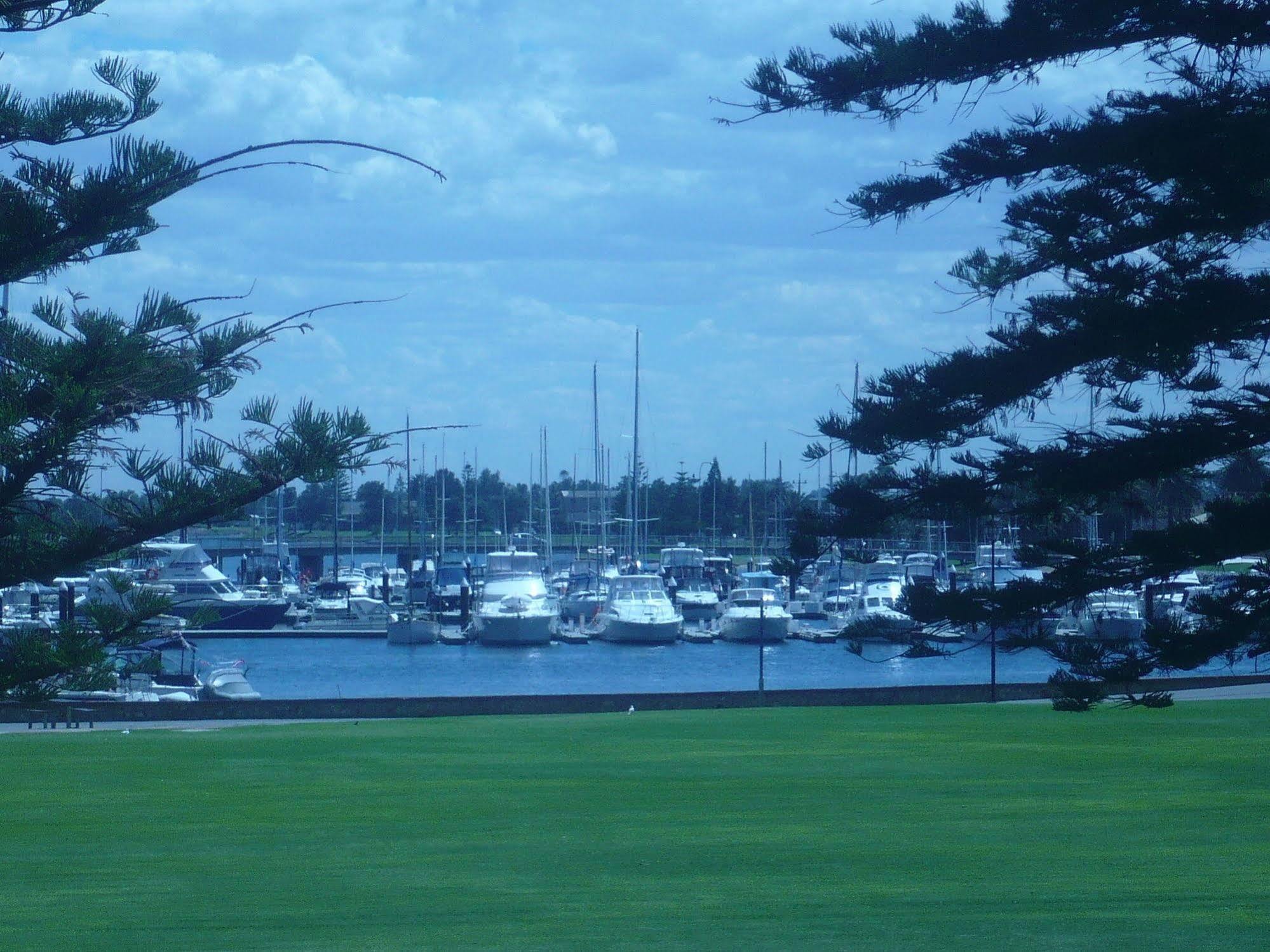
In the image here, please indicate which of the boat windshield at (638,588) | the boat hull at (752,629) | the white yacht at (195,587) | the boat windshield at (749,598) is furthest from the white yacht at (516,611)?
the white yacht at (195,587)

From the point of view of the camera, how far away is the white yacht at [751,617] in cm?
4891

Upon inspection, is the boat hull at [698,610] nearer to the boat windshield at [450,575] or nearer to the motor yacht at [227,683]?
the boat windshield at [450,575]

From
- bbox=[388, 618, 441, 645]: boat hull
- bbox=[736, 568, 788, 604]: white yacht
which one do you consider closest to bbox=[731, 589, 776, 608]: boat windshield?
bbox=[736, 568, 788, 604]: white yacht

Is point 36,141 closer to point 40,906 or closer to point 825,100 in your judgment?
point 40,906

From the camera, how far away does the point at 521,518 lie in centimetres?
7381

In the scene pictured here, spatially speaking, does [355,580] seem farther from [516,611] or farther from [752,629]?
[752,629]

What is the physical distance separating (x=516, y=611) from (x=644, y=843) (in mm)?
40994

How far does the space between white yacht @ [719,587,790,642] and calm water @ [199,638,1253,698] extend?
0.46 meters

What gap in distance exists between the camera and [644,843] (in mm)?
9438

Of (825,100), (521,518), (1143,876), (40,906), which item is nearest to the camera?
(40,906)

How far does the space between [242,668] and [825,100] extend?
25946mm

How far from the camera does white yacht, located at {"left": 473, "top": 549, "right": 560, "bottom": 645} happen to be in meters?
49.9

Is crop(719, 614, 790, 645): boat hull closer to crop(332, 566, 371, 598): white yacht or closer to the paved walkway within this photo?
crop(332, 566, 371, 598): white yacht

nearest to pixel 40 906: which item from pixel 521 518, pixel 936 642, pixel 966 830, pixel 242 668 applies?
pixel 966 830
